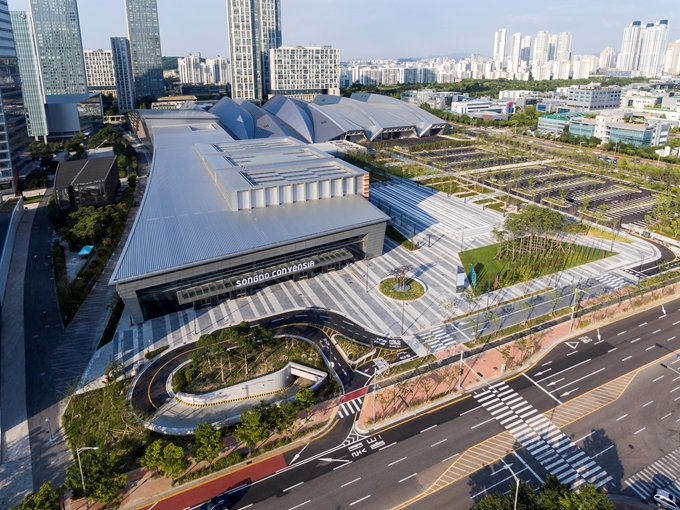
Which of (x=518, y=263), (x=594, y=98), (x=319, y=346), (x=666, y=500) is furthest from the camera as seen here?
(x=594, y=98)

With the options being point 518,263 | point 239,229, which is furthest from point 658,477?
point 239,229

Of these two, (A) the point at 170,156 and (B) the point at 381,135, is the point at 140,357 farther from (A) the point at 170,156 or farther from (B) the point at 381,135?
(B) the point at 381,135

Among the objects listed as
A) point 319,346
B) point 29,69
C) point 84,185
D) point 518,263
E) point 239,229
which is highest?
point 29,69

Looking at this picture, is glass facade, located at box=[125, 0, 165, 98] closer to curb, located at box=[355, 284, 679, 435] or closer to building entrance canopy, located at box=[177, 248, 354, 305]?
building entrance canopy, located at box=[177, 248, 354, 305]

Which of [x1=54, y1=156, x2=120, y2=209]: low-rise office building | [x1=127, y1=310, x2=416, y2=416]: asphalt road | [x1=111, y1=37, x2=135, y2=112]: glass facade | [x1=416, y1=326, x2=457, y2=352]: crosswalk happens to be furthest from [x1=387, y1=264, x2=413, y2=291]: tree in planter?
[x1=111, y1=37, x2=135, y2=112]: glass facade

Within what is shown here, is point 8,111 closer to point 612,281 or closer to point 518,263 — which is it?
point 518,263

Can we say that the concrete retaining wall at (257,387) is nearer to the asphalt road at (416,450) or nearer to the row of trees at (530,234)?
the asphalt road at (416,450)
